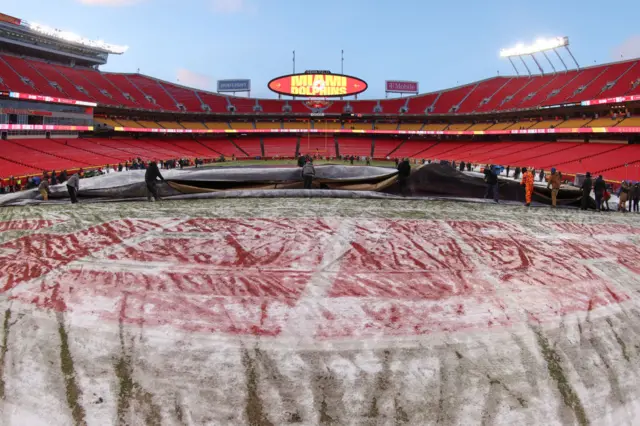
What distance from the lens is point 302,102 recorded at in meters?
66.1

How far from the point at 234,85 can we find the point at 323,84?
2644 cm

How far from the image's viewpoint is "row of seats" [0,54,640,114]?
39875 mm

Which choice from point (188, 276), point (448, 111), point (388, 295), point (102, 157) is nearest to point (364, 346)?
point (388, 295)

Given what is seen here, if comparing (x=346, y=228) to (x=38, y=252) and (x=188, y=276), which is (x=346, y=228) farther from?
(x=38, y=252)

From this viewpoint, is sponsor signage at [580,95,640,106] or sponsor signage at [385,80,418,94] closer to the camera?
sponsor signage at [580,95,640,106]

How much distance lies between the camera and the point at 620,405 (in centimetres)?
315

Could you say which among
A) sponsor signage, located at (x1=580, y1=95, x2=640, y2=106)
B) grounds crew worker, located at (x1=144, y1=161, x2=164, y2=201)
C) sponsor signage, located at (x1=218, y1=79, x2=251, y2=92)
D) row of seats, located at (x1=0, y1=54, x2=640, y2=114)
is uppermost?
sponsor signage, located at (x1=218, y1=79, x2=251, y2=92)

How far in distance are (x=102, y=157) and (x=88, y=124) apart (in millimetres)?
11960

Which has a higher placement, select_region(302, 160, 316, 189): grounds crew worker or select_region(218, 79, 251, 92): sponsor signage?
select_region(218, 79, 251, 92): sponsor signage

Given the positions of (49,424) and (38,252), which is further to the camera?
(38,252)

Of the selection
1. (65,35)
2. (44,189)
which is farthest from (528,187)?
(65,35)

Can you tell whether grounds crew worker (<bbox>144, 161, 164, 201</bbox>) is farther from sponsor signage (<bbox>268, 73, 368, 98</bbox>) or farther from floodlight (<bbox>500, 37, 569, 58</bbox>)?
floodlight (<bbox>500, 37, 569, 58</bbox>)

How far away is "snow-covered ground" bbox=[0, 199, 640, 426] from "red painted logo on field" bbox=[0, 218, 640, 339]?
0.03m

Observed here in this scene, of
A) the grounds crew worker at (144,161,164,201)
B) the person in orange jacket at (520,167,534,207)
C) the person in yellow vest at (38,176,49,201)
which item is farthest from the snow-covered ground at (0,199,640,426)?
the person in yellow vest at (38,176,49,201)
